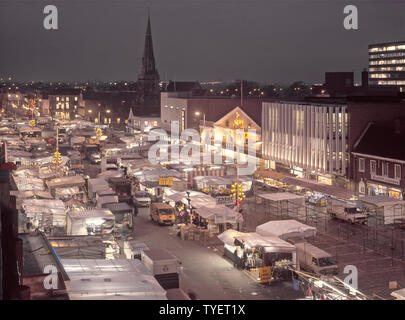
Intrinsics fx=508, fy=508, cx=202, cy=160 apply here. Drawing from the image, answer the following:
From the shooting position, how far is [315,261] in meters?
13.8

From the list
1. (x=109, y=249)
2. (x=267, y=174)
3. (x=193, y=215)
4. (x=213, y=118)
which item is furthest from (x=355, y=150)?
(x=213, y=118)

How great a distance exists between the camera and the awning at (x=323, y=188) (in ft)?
70.2

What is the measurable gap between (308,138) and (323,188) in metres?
7.99

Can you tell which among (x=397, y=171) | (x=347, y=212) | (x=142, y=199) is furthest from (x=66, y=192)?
(x=397, y=171)

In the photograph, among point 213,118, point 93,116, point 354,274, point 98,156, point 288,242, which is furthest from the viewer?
point 93,116

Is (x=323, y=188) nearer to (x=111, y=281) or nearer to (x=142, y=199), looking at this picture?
(x=142, y=199)

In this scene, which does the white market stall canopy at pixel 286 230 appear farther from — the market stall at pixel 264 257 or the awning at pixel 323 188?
the awning at pixel 323 188

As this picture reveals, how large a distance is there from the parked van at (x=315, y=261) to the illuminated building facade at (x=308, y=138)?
48.0 feet

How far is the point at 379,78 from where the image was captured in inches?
4205

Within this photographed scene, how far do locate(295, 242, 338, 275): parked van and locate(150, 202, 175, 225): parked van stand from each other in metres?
6.83

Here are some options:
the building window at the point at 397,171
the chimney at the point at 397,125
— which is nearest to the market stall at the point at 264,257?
the building window at the point at 397,171

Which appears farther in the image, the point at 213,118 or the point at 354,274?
the point at 213,118
